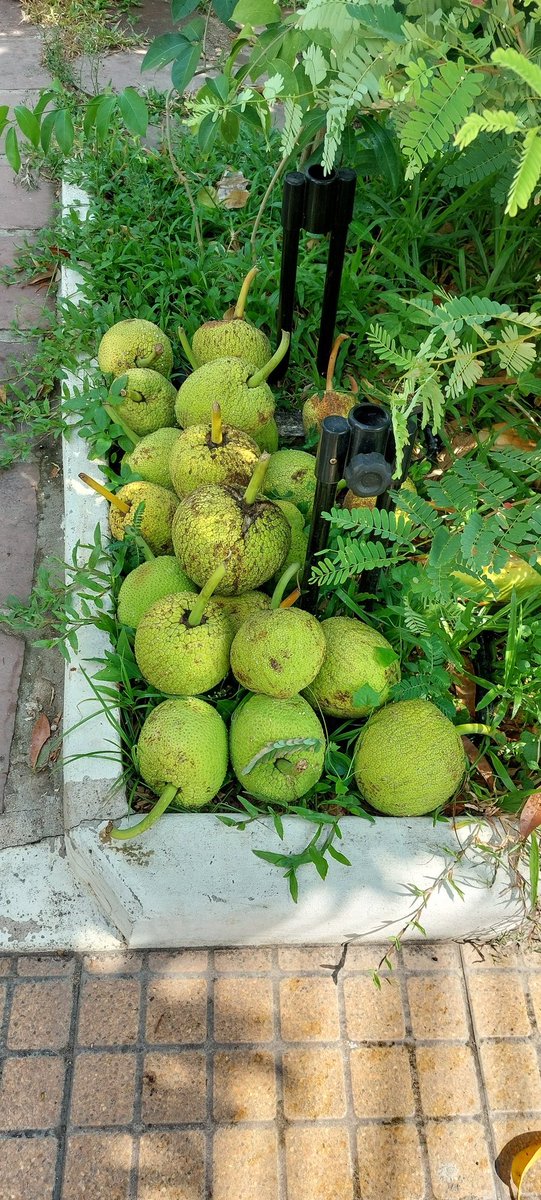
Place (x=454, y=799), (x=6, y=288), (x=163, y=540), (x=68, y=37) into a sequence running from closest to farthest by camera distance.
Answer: (x=454, y=799)
(x=163, y=540)
(x=6, y=288)
(x=68, y=37)

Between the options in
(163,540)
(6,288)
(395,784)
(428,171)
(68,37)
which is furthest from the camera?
(68,37)

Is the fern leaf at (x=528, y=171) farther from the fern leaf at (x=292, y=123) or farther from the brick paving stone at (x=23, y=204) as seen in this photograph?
the brick paving stone at (x=23, y=204)

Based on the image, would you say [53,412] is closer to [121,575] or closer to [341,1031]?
[121,575]

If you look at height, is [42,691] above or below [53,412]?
below

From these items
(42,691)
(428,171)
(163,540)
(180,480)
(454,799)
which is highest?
(428,171)

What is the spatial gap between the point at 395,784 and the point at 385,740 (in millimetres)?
99

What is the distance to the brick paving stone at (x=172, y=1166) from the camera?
72.4 inches

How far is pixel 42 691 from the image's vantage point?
2510 millimetres

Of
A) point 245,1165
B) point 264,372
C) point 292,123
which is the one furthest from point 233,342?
point 245,1165

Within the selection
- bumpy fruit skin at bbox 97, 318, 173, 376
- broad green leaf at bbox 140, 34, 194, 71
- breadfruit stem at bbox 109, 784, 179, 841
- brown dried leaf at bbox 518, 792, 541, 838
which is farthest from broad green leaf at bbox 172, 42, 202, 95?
brown dried leaf at bbox 518, 792, 541, 838

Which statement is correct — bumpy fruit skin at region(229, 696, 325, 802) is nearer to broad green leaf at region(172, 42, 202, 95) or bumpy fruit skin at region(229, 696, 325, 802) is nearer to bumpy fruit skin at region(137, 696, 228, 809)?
bumpy fruit skin at region(137, 696, 228, 809)

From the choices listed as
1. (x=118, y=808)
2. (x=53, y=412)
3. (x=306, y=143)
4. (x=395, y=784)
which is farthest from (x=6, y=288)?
(x=395, y=784)

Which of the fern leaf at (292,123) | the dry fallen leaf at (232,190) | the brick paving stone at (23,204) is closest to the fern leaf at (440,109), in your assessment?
the fern leaf at (292,123)

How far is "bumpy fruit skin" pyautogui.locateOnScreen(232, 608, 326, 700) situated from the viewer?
6.16 feet
